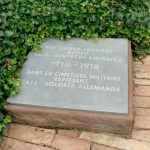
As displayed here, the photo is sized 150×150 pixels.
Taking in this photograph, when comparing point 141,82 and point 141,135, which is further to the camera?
point 141,82

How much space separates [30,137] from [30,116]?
17 cm

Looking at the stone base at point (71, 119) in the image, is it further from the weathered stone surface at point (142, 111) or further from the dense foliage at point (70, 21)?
the dense foliage at point (70, 21)

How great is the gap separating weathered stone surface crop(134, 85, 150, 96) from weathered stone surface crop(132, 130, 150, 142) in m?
0.40

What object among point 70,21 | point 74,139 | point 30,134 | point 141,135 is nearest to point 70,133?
point 74,139

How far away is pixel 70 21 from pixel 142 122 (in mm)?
1327

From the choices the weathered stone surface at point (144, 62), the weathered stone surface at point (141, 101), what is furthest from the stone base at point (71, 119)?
the weathered stone surface at point (144, 62)

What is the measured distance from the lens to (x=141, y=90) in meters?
2.90

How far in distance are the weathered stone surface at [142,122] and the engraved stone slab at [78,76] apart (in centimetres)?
23

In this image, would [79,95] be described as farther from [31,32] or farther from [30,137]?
[31,32]

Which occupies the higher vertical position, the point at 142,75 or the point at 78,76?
the point at 78,76

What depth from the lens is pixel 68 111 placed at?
8.23 feet

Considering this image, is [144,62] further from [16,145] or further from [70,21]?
[16,145]

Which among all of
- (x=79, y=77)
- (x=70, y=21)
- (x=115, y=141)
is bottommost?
(x=115, y=141)

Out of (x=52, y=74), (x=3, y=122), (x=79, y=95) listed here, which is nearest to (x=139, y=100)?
(x=79, y=95)
